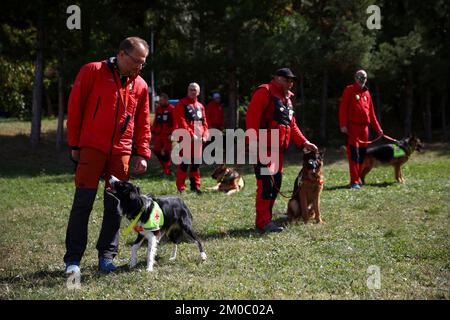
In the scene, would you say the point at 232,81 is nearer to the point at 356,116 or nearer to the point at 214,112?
the point at 214,112

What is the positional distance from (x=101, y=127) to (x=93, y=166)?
0.40 metres

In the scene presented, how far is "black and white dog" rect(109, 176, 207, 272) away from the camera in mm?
5414

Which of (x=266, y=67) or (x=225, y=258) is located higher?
(x=266, y=67)

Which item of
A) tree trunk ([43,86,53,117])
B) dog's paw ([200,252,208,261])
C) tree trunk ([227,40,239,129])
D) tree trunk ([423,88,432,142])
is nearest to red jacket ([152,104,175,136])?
tree trunk ([227,40,239,129])

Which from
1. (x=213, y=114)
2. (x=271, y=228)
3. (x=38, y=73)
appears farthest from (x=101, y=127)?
(x=38, y=73)

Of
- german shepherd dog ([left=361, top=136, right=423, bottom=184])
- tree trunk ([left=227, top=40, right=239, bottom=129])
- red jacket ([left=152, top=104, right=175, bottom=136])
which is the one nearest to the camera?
german shepherd dog ([left=361, top=136, right=423, bottom=184])

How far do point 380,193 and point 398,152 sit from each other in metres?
2.10

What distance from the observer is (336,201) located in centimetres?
977

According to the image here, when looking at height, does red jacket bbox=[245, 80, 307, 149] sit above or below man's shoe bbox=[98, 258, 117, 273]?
above

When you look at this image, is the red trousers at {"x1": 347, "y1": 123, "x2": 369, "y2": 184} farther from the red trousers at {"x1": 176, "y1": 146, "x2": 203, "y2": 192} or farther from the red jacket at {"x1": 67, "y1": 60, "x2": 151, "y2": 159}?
the red jacket at {"x1": 67, "y1": 60, "x2": 151, "y2": 159}

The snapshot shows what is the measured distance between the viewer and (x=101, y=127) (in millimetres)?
5238

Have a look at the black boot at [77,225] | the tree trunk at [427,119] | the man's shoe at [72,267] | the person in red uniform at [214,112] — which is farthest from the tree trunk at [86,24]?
the tree trunk at [427,119]

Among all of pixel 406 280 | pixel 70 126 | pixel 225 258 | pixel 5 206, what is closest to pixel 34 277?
pixel 70 126
